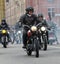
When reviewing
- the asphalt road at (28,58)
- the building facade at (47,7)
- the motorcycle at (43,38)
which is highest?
the building facade at (47,7)

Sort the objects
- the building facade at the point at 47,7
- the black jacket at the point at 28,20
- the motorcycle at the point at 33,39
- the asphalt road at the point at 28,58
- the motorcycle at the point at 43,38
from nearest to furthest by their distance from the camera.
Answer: the asphalt road at the point at 28,58 < the motorcycle at the point at 33,39 < the black jacket at the point at 28,20 < the motorcycle at the point at 43,38 < the building facade at the point at 47,7

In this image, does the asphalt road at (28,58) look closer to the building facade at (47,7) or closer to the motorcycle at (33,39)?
the motorcycle at (33,39)

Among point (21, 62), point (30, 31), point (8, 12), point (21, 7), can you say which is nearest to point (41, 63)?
point (21, 62)

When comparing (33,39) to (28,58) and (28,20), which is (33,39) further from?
(28,20)

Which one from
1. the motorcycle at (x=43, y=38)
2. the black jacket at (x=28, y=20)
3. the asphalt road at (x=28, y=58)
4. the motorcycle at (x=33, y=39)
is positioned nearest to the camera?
the asphalt road at (x=28, y=58)

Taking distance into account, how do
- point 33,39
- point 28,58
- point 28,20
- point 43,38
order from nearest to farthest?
1. point 28,58
2. point 33,39
3. point 28,20
4. point 43,38

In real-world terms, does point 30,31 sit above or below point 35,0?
below

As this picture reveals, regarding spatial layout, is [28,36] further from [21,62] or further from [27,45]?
[21,62]

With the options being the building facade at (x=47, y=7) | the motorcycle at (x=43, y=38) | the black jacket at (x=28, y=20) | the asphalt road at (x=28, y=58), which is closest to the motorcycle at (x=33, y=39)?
the asphalt road at (x=28, y=58)

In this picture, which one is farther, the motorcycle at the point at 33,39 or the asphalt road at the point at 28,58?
the motorcycle at the point at 33,39

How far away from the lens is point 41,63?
11.6 metres

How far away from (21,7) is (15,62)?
52414 millimetres

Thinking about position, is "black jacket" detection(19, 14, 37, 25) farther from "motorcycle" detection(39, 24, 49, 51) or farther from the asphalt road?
"motorcycle" detection(39, 24, 49, 51)

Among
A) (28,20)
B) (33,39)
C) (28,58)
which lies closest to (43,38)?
(28,20)
